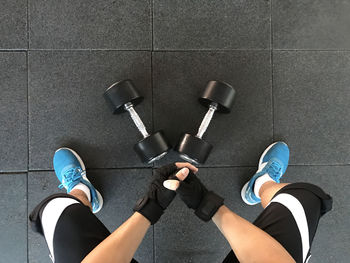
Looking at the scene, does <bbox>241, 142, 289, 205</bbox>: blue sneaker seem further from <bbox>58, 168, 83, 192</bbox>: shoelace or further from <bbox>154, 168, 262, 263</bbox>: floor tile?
<bbox>58, 168, 83, 192</bbox>: shoelace

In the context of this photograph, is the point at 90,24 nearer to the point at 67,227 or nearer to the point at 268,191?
the point at 67,227

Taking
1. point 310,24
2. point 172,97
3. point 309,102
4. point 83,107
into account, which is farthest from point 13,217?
point 310,24

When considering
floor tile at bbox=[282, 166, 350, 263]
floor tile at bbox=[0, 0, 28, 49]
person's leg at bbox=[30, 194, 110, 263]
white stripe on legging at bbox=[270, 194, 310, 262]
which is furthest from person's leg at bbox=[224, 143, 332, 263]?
floor tile at bbox=[0, 0, 28, 49]

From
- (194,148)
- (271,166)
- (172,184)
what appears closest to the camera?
(172,184)

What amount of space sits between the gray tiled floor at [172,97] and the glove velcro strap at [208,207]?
304mm

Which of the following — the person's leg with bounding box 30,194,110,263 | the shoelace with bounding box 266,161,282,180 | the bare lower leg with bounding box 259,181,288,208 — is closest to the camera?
the person's leg with bounding box 30,194,110,263

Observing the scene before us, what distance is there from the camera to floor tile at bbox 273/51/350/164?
50.0 inches

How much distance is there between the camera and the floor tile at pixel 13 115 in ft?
3.99

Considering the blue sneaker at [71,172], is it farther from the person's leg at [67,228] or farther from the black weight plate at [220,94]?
the black weight plate at [220,94]

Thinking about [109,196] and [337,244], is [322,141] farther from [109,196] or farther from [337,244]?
[109,196]

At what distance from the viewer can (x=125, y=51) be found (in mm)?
1236

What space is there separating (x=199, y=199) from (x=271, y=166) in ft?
1.42

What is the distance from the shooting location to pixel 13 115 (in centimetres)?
122

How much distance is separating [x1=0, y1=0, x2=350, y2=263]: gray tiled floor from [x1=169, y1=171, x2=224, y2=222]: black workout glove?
11.8 inches
